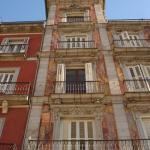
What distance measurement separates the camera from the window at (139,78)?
1461 cm

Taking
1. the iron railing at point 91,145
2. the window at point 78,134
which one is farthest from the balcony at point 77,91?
the iron railing at point 91,145

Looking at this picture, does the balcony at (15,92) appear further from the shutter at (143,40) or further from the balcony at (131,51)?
the shutter at (143,40)

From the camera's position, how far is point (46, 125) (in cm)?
1246

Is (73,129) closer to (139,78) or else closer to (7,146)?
(7,146)

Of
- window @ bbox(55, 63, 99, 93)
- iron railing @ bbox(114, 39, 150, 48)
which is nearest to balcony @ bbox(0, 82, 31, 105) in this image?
window @ bbox(55, 63, 99, 93)

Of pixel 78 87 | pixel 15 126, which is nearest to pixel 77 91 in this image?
pixel 78 87

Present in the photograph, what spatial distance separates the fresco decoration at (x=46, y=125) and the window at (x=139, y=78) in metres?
4.11

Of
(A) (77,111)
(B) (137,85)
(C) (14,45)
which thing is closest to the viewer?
(A) (77,111)

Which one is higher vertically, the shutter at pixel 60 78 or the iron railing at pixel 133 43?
the iron railing at pixel 133 43

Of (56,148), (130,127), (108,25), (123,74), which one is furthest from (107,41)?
(56,148)

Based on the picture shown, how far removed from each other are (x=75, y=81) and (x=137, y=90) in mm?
3036

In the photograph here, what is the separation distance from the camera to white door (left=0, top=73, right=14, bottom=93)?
571 inches

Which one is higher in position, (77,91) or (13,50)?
(13,50)

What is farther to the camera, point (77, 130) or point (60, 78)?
point (60, 78)
